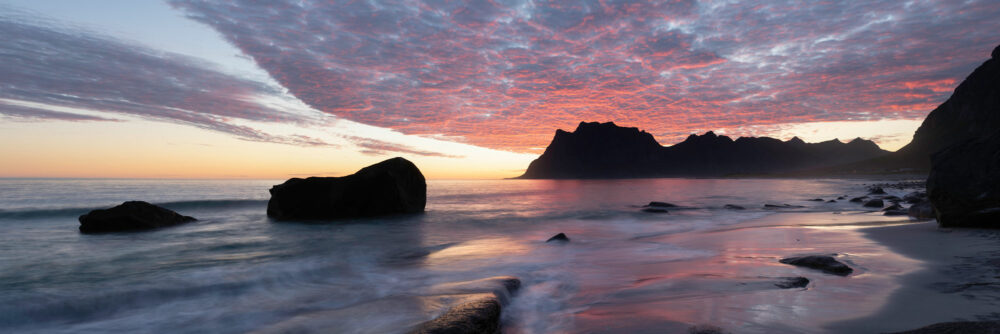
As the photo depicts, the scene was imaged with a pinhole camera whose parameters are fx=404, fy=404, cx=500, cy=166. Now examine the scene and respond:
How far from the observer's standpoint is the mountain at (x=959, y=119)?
287ft

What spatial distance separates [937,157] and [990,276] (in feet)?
21.7

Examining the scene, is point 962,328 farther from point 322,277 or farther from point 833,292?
point 322,277

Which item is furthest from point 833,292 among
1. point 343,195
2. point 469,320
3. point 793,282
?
point 343,195

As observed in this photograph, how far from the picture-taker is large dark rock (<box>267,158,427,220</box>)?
16984 millimetres

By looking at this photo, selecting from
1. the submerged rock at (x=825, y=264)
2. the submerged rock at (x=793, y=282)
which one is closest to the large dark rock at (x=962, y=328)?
the submerged rock at (x=793, y=282)

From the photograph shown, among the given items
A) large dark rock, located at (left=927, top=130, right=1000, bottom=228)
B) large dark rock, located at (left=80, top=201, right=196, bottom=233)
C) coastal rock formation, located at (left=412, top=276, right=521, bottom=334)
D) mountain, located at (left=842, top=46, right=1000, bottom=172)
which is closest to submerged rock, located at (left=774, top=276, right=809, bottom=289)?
coastal rock formation, located at (left=412, top=276, right=521, bottom=334)

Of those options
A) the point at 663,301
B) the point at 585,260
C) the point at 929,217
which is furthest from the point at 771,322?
the point at 929,217

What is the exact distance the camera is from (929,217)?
11023mm

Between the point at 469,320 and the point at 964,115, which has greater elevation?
the point at 964,115

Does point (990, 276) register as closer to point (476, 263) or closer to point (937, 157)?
point (937, 157)

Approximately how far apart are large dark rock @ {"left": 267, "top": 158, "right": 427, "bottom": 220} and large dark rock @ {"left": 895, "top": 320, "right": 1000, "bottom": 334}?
17023 millimetres

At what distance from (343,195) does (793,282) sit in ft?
52.3

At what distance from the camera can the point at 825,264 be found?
5.61 meters

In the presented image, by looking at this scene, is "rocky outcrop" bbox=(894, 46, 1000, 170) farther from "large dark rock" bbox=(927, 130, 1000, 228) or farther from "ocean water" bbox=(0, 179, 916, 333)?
"ocean water" bbox=(0, 179, 916, 333)
